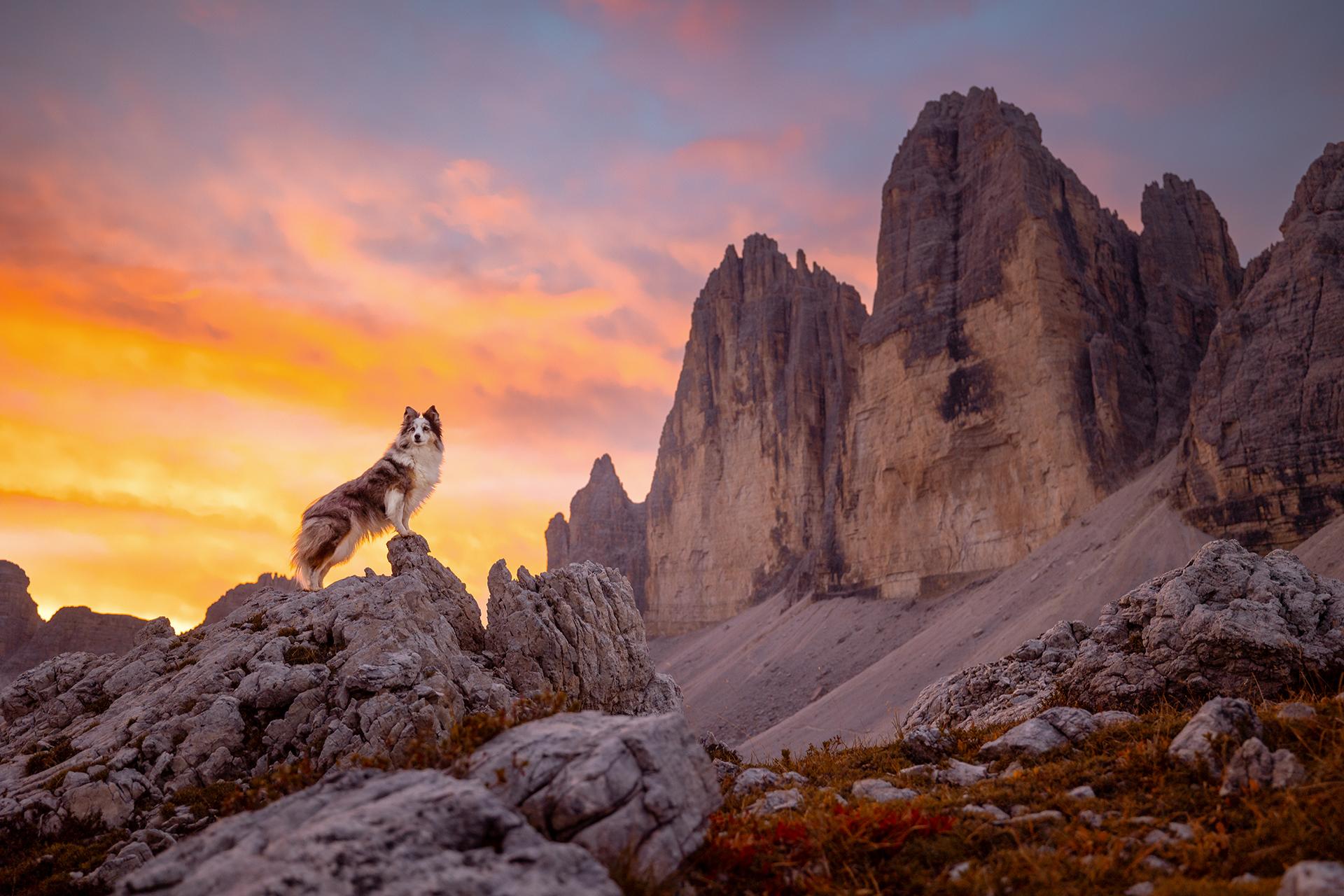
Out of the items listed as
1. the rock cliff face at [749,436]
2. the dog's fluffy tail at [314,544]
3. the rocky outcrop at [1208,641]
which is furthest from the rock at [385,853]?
the rock cliff face at [749,436]

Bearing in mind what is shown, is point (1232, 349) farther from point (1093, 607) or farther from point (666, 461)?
point (666, 461)

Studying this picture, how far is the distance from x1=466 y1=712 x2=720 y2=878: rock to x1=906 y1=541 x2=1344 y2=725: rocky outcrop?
9580 millimetres

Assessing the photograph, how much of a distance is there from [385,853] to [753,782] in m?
6.80

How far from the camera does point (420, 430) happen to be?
1602 cm

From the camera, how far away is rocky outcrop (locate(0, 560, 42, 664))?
81.2 m

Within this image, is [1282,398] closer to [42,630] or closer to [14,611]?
[42,630]

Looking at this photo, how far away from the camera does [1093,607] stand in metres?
48.3

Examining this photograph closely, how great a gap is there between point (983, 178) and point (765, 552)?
5529cm

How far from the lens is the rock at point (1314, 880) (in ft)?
16.3

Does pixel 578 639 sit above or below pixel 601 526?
below

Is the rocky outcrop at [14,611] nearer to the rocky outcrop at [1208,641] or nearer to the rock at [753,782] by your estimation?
the rock at [753,782]

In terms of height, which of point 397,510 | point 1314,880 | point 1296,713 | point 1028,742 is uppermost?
point 397,510

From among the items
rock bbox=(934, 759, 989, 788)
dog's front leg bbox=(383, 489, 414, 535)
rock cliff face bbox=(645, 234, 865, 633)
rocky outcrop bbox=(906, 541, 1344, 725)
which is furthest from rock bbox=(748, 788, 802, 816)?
rock cliff face bbox=(645, 234, 865, 633)

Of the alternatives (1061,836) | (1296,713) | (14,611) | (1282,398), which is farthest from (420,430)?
(14,611)
